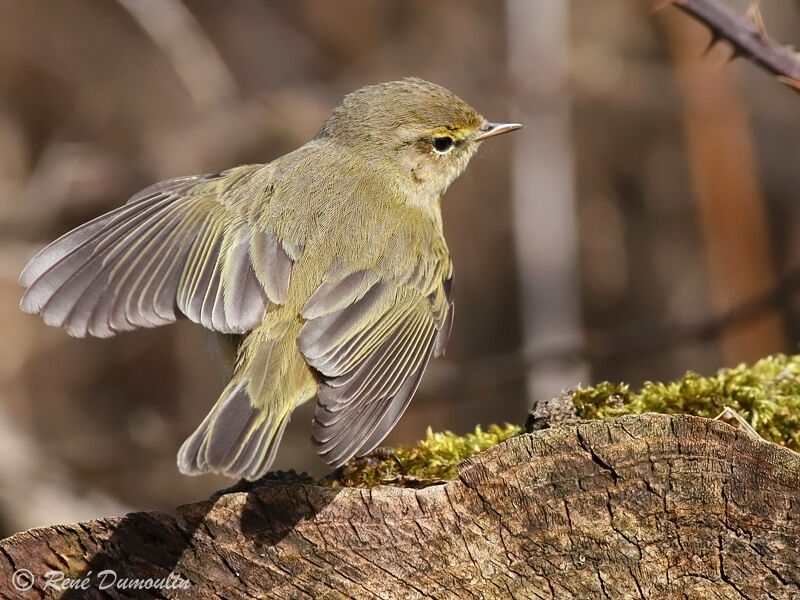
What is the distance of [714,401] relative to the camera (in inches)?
140

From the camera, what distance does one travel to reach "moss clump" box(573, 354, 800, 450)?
345 cm

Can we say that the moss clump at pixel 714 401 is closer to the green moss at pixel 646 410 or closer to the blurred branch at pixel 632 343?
the green moss at pixel 646 410

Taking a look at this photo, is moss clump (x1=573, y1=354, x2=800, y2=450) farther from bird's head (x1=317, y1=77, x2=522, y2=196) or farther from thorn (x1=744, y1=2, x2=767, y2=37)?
bird's head (x1=317, y1=77, x2=522, y2=196)

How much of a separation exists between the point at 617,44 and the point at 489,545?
7.17 meters

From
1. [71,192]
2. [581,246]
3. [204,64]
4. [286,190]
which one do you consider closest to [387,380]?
[286,190]

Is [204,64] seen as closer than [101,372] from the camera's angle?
Yes

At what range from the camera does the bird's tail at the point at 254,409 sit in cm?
311

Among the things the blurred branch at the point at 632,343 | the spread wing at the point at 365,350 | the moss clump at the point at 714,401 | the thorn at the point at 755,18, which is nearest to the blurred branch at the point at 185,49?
the blurred branch at the point at 632,343

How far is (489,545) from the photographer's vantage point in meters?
2.73

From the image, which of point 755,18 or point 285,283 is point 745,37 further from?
point 285,283

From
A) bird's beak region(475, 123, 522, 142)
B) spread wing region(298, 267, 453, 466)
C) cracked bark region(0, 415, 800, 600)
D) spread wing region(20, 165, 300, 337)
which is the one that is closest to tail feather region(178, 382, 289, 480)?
spread wing region(298, 267, 453, 466)

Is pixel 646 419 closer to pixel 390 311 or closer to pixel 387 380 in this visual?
pixel 387 380

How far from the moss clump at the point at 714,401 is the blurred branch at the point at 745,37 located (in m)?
1.06

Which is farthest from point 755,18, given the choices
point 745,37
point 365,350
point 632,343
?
Answer: point 632,343
